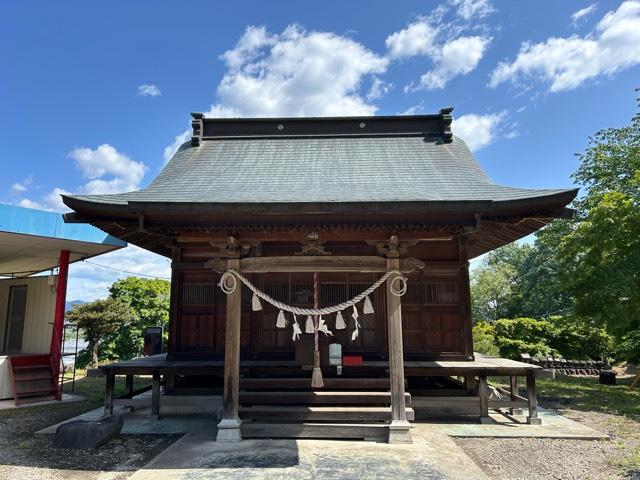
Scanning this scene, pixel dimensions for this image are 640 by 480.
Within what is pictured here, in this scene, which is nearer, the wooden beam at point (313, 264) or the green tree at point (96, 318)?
the wooden beam at point (313, 264)

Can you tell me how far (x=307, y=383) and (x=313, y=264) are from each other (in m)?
1.98

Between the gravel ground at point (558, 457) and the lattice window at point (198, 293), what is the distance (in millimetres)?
5253

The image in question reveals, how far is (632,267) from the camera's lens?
9.39 meters

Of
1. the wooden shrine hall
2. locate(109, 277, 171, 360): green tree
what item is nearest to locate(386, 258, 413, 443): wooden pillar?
the wooden shrine hall

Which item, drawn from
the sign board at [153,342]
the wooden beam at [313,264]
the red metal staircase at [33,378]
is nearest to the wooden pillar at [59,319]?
the red metal staircase at [33,378]

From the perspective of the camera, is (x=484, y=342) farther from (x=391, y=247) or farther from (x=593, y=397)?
(x=391, y=247)

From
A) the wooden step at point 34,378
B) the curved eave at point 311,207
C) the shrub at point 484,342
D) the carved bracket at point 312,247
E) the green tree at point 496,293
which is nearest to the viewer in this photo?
the curved eave at point 311,207

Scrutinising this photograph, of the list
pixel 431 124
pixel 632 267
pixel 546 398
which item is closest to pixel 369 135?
pixel 431 124

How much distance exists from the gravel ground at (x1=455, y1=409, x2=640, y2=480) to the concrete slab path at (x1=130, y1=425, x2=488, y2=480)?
0.44 meters

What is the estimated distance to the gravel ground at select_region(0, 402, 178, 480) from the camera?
5086 millimetres

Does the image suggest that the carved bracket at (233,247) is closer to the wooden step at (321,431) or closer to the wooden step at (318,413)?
the wooden step at (318,413)

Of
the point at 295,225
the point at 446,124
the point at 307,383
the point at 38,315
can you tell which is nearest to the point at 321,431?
the point at 307,383

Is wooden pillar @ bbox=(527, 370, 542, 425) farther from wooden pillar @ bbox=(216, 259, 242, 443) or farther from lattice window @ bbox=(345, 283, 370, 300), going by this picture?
wooden pillar @ bbox=(216, 259, 242, 443)

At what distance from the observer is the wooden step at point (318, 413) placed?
20.4ft
